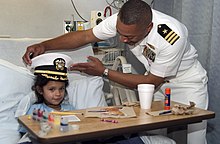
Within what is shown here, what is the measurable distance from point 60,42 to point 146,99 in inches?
29.3

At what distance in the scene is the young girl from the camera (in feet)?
6.23

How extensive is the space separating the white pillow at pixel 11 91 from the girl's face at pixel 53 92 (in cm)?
12

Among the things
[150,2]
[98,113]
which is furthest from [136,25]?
[150,2]

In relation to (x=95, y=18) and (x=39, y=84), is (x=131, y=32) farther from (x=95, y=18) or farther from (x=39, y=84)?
(x=95, y=18)

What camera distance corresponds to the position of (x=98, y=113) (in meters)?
1.62

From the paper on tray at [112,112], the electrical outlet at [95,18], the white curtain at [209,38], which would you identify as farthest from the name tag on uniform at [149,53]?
the electrical outlet at [95,18]

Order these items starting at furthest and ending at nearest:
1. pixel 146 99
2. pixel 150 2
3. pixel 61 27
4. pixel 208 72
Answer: pixel 150 2 < pixel 61 27 < pixel 208 72 < pixel 146 99

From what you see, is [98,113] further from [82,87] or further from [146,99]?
[82,87]

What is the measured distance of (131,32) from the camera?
1.79 metres

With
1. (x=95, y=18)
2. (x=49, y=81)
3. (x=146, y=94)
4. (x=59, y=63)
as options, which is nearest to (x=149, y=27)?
(x=146, y=94)

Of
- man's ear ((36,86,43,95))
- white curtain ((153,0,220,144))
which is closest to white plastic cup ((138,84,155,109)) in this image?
man's ear ((36,86,43,95))

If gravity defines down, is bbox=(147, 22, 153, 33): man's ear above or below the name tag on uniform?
above

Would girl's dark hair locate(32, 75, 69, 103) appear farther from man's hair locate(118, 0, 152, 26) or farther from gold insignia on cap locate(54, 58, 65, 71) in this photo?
man's hair locate(118, 0, 152, 26)

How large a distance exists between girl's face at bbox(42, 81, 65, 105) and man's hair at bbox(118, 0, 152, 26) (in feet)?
1.76
